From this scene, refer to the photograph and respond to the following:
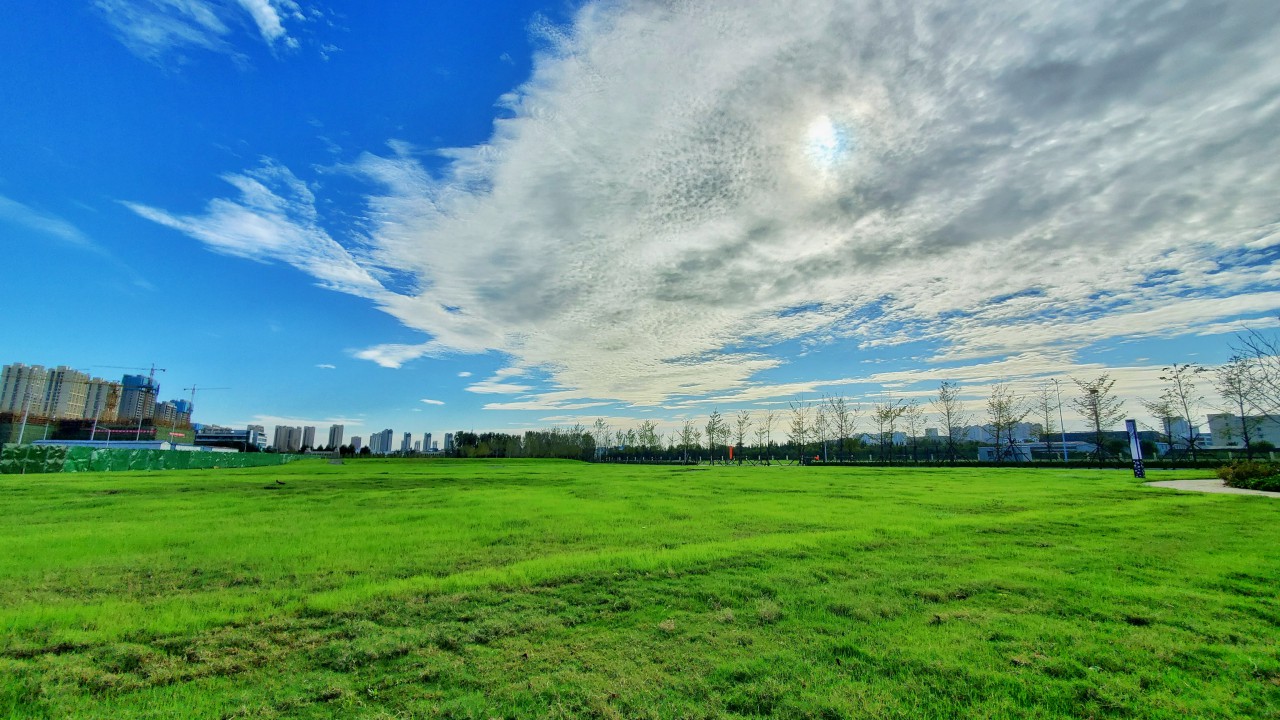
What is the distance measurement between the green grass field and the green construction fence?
3791cm

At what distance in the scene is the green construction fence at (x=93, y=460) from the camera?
1457 inches

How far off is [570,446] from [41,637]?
124 m

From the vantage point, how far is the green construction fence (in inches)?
1457

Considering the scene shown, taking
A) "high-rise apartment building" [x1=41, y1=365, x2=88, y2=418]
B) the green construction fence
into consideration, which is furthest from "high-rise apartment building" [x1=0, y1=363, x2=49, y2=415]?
the green construction fence

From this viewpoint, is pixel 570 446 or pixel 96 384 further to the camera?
pixel 570 446

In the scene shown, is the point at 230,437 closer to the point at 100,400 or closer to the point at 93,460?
the point at 100,400

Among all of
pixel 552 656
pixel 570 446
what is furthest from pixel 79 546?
pixel 570 446

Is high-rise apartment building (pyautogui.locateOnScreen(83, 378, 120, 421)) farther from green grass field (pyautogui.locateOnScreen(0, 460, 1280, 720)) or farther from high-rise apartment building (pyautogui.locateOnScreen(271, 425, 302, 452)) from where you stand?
green grass field (pyautogui.locateOnScreen(0, 460, 1280, 720))

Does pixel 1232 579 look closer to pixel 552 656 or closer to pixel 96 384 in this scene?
pixel 552 656

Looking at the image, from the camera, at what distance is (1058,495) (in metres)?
20.7

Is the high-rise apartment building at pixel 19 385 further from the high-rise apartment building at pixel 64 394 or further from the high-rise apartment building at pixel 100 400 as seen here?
the high-rise apartment building at pixel 100 400

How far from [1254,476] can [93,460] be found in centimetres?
7670

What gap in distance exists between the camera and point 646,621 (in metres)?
6.39

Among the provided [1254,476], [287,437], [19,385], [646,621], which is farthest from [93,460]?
[287,437]
